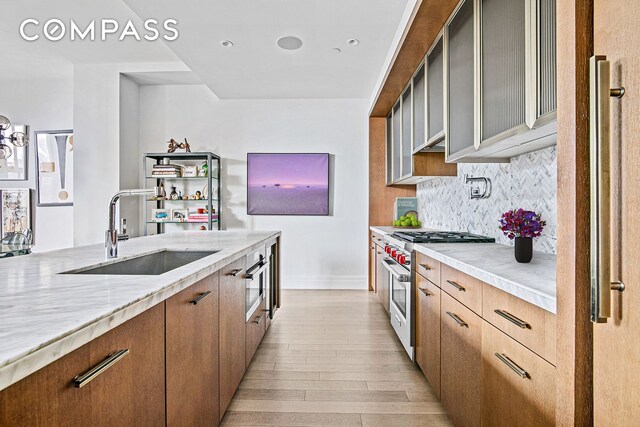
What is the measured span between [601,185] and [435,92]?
2.04 m

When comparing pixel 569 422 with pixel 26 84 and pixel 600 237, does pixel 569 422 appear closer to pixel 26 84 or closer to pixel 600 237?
pixel 600 237

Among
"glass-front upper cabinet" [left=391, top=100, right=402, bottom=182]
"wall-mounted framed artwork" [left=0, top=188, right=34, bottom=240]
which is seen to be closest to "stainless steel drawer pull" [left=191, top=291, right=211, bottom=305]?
"glass-front upper cabinet" [left=391, top=100, right=402, bottom=182]

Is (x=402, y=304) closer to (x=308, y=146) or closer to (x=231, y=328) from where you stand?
(x=231, y=328)

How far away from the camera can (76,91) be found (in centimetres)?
446

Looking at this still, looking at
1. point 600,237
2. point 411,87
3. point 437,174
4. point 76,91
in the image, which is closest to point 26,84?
point 76,91

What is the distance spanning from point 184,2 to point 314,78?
5.99ft

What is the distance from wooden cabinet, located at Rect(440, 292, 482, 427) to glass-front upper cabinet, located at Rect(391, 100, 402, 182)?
2357 mm

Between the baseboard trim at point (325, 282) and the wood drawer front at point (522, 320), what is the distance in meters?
3.64

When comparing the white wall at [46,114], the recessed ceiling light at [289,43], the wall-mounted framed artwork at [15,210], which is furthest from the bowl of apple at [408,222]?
the wall-mounted framed artwork at [15,210]

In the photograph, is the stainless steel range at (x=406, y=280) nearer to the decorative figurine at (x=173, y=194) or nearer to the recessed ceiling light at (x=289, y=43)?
the recessed ceiling light at (x=289, y=43)

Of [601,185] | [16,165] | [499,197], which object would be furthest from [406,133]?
[16,165]

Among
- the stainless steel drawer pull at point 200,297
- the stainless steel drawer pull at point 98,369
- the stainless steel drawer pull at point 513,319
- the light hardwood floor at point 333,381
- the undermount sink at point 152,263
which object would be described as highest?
the undermount sink at point 152,263

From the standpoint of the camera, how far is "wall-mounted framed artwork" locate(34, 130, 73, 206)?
491 cm

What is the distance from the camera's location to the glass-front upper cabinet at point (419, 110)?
2.90 meters
